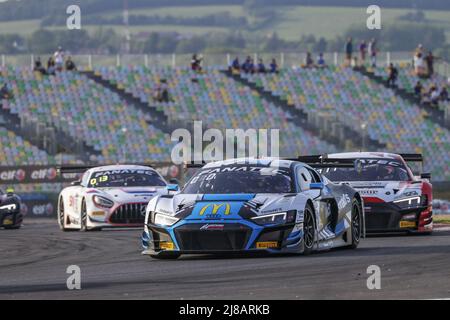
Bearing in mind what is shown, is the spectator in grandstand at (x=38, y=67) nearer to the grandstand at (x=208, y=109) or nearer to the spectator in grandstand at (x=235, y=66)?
the grandstand at (x=208, y=109)

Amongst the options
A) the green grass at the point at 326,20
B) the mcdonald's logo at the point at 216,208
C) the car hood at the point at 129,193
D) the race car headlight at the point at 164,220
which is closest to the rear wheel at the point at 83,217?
the car hood at the point at 129,193

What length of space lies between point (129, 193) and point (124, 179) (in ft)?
3.26

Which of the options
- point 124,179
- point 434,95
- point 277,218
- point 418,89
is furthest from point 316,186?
point 418,89

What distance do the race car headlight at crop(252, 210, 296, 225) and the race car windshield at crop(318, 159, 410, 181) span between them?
18.0 feet

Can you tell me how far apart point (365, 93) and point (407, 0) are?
76261mm

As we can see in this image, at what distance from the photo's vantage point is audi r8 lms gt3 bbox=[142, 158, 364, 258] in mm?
13469

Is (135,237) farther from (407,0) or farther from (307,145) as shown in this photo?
(407,0)

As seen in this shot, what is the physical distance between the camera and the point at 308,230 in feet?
46.3

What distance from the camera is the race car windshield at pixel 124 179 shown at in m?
22.6

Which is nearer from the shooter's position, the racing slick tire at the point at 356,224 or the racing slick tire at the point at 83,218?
the racing slick tire at the point at 356,224

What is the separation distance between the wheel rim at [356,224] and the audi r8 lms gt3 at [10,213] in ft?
35.2

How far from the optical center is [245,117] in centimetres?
4300
